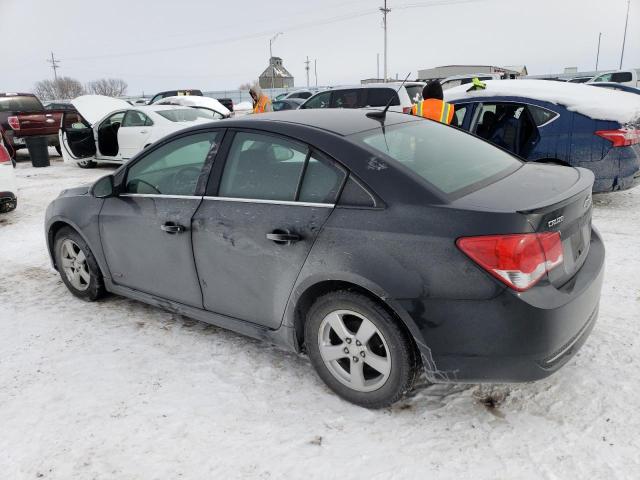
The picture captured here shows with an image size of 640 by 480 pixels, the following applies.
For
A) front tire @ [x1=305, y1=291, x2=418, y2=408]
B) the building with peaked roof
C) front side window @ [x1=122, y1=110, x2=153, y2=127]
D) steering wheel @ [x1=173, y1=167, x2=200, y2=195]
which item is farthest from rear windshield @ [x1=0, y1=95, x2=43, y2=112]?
the building with peaked roof

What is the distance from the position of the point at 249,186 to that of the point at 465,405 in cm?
169

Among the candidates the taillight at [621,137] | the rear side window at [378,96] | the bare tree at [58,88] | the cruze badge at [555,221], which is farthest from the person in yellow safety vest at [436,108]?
the bare tree at [58,88]

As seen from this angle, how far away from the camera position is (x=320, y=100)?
11188 millimetres

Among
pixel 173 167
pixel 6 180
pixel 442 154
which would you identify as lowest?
pixel 6 180

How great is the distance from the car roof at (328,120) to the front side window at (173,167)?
0.65 ft

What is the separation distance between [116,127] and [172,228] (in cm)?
907

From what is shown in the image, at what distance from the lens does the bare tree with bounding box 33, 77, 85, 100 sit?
76500 millimetres

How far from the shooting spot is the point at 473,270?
2080 millimetres

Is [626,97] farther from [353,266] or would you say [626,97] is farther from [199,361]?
[199,361]

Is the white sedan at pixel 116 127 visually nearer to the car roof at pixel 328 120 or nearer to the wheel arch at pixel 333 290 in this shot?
the car roof at pixel 328 120

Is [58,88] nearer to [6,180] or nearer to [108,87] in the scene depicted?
[108,87]

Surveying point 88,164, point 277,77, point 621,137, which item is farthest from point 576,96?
point 277,77

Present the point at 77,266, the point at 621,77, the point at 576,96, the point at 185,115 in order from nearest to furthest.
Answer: the point at 77,266 → the point at 576,96 → the point at 185,115 → the point at 621,77

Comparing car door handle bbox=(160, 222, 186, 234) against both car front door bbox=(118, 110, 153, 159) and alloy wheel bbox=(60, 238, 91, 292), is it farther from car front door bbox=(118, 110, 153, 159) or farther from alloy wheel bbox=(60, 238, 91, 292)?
car front door bbox=(118, 110, 153, 159)
